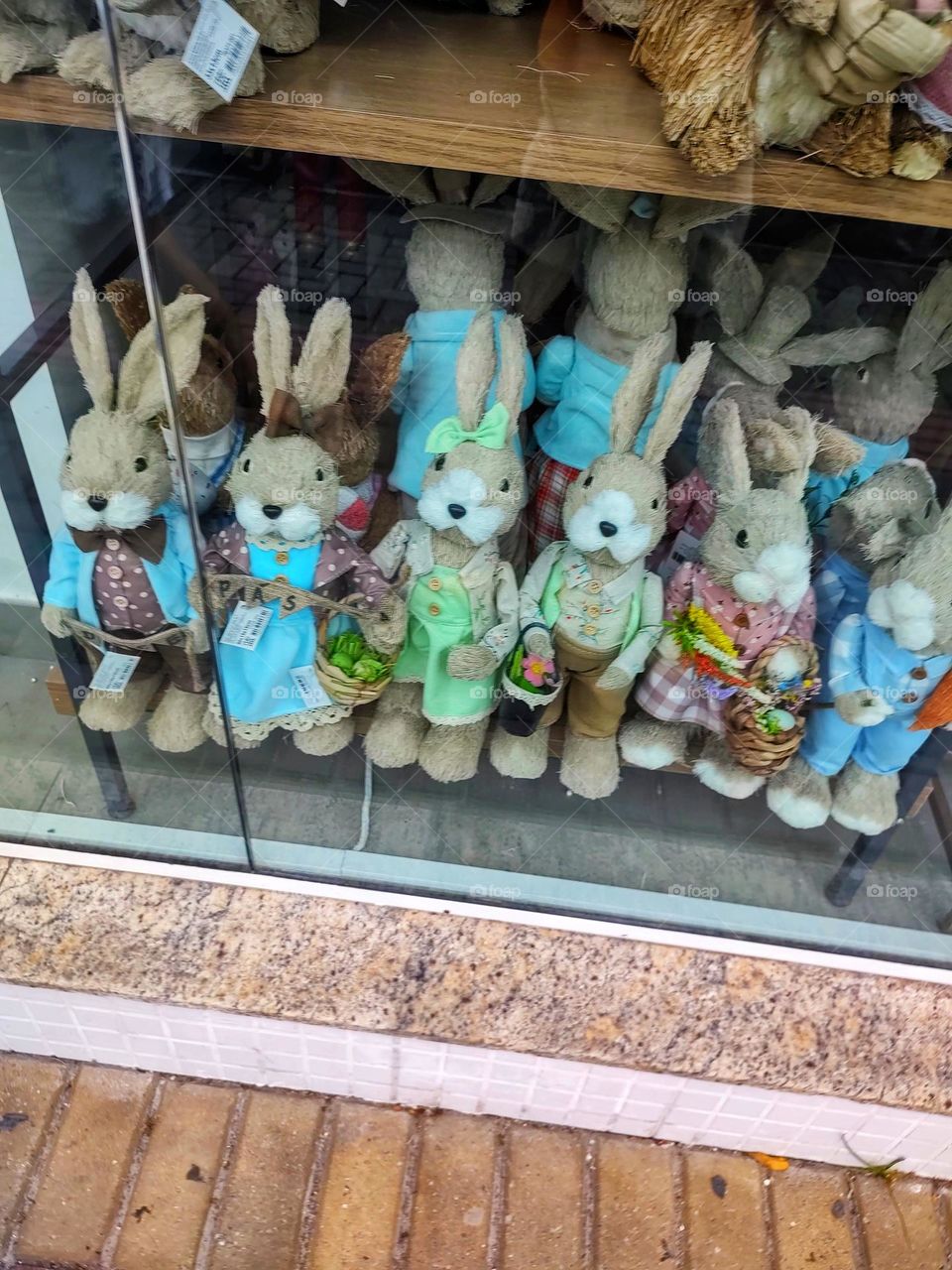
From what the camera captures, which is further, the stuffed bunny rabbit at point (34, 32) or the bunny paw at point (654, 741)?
the bunny paw at point (654, 741)

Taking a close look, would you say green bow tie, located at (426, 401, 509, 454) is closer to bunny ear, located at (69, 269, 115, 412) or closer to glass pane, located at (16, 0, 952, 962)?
glass pane, located at (16, 0, 952, 962)

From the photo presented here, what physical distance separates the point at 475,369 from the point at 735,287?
32 cm

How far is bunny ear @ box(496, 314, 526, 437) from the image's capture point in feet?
3.65

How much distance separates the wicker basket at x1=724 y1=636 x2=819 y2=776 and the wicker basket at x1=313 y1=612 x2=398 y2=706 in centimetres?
Result: 44

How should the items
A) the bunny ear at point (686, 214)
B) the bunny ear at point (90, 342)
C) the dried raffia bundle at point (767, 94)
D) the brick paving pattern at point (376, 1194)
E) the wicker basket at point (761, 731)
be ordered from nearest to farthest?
the dried raffia bundle at point (767, 94) < the bunny ear at point (686, 214) < the bunny ear at point (90, 342) < the wicker basket at point (761, 731) < the brick paving pattern at point (376, 1194)

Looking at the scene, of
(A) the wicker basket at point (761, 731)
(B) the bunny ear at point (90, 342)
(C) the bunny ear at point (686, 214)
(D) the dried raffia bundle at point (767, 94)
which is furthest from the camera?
(A) the wicker basket at point (761, 731)

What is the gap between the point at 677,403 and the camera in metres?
1.08

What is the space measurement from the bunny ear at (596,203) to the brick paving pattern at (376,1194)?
1204mm

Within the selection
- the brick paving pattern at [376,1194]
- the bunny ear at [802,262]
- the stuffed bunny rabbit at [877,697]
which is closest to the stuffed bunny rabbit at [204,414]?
the bunny ear at [802,262]

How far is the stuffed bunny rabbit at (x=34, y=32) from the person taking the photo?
2.80 ft

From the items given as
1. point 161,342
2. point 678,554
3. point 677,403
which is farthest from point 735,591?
point 161,342

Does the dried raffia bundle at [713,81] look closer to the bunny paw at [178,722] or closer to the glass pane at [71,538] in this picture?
→ the glass pane at [71,538]

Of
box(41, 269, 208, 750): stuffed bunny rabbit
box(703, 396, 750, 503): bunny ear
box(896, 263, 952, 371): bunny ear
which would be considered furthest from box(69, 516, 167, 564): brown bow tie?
box(896, 263, 952, 371): bunny ear

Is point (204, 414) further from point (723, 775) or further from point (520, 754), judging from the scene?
point (723, 775)
